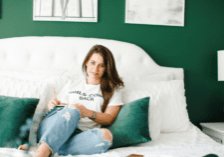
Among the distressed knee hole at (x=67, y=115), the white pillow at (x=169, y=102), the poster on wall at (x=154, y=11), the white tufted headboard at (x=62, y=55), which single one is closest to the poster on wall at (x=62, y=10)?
the white tufted headboard at (x=62, y=55)

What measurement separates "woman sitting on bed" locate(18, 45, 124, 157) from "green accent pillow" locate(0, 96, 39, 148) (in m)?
0.07

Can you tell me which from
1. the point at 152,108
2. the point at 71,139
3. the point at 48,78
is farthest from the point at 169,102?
the point at 48,78

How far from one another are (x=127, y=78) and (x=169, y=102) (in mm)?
403

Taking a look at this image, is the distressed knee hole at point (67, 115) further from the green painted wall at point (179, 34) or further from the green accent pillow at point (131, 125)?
the green painted wall at point (179, 34)

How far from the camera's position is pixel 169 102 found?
4.60 feet

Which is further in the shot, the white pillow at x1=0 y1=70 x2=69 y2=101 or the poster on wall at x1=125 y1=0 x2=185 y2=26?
the poster on wall at x1=125 y1=0 x2=185 y2=26

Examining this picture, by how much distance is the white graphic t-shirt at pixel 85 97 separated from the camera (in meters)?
1.22

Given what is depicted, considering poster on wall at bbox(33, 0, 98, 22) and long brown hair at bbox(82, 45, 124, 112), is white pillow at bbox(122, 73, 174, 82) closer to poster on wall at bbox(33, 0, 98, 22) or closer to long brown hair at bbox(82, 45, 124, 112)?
long brown hair at bbox(82, 45, 124, 112)

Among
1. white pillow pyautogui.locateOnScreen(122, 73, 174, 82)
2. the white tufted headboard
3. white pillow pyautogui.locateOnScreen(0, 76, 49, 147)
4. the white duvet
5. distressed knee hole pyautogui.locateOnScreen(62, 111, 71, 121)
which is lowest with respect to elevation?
the white duvet

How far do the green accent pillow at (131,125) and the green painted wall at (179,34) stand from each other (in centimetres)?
99

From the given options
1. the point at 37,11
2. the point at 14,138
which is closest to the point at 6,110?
the point at 14,138

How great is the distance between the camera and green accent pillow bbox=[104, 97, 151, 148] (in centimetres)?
103

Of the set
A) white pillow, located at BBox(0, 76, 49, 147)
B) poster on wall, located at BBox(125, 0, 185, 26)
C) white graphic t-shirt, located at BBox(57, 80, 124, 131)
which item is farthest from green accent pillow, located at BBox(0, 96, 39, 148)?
poster on wall, located at BBox(125, 0, 185, 26)

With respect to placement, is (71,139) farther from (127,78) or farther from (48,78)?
(127,78)
